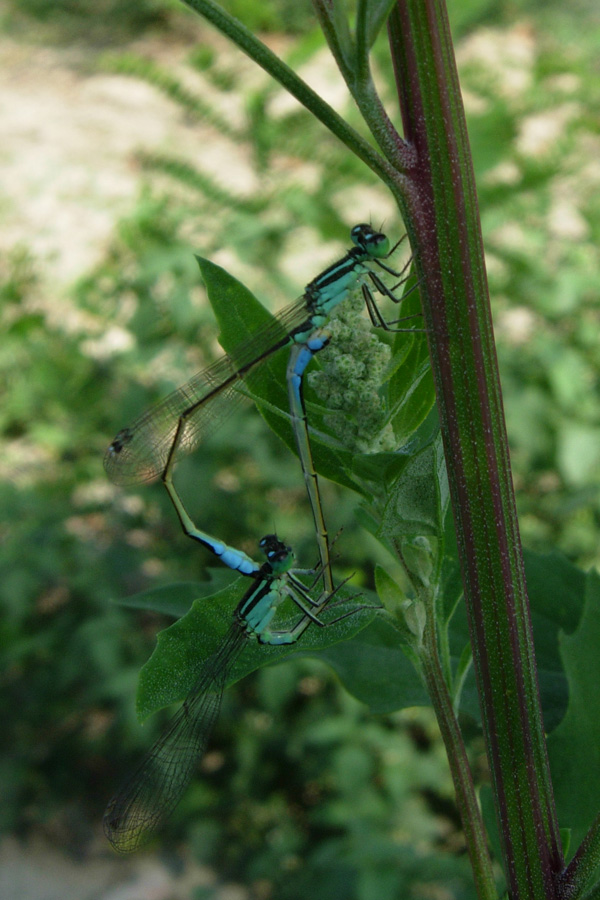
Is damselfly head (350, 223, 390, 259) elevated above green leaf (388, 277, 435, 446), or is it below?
above

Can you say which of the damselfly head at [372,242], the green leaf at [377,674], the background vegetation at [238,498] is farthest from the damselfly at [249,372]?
the background vegetation at [238,498]

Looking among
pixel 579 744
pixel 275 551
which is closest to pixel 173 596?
pixel 275 551

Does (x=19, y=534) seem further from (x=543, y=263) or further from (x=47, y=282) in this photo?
(x=543, y=263)

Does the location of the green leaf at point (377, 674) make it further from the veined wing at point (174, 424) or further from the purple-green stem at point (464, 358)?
the veined wing at point (174, 424)

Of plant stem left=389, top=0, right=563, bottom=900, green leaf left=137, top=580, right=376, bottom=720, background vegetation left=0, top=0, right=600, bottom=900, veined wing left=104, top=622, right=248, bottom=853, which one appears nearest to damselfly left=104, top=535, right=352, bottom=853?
veined wing left=104, top=622, right=248, bottom=853

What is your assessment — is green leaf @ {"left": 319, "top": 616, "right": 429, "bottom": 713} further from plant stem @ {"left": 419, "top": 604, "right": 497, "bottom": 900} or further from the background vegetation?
the background vegetation

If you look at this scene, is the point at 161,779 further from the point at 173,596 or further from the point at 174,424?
the point at 174,424

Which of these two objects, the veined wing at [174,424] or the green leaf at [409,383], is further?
the veined wing at [174,424]
